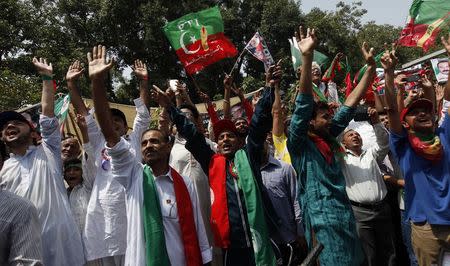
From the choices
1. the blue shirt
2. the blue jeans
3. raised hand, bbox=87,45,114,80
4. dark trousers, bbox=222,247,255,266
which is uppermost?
raised hand, bbox=87,45,114,80

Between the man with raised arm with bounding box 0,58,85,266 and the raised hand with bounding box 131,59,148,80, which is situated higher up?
the raised hand with bounding box 131,59,148,80

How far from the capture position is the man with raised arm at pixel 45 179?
3.37m

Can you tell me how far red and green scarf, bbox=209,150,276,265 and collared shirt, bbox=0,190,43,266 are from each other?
57.3 inches

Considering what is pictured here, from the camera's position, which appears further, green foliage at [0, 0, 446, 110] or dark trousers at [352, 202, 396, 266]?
green foliage at [0, 0, 446, 110]

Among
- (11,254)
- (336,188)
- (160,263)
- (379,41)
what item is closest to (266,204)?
(336,188)

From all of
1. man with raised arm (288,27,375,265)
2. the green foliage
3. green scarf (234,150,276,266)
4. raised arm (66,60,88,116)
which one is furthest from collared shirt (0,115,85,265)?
the green foliage

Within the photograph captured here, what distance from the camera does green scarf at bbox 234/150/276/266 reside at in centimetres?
331

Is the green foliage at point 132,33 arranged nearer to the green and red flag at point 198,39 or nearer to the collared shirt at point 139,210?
the green and red flag at point 198,39

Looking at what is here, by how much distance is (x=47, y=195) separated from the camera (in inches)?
135

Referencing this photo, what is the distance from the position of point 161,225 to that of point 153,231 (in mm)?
73

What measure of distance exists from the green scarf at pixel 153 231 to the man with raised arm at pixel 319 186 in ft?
3.23

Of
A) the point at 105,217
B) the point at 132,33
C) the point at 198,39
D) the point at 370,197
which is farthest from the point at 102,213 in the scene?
the point at 132,33

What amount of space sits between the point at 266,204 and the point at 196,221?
2.09 ft

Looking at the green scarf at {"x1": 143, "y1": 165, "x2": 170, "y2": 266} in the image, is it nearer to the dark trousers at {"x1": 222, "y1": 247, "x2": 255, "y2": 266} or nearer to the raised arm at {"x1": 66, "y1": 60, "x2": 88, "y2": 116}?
the dark trousers at {"x1": 222, "y1": 247, "x2": 255, "y2": 266}
